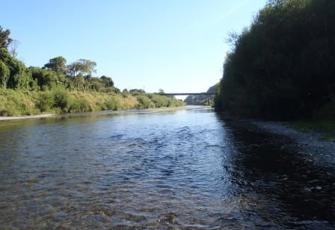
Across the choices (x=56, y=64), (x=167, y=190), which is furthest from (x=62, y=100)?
(x=167, y=190)

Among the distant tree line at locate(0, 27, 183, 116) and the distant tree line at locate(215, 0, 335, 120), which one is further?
the distant tree line at locate(0, 27, 183, 116)

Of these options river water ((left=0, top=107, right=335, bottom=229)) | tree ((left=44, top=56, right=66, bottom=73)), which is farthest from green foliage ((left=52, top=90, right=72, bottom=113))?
river water ((left=0, top=107, right=335, bottom=229))

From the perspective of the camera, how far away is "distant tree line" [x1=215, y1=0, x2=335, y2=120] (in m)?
38.9

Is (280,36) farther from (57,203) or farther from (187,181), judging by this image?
(57,203)

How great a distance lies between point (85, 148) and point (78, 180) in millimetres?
11524

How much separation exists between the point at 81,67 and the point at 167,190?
554ft

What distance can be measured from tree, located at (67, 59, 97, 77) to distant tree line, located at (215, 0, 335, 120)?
434ft

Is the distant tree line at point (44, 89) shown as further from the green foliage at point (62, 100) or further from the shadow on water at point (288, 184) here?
the shadow on water at point (288, 184)

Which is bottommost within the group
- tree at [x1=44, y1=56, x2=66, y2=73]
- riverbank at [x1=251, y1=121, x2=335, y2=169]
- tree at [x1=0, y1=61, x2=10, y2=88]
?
riverbank at [x1=251, y1=121, x2=335, y2=169]

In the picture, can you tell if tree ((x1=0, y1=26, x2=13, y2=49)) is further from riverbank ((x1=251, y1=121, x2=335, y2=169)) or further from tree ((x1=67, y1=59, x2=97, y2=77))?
riverbank ((x1=251, y1=121, x2=335, y2=169))

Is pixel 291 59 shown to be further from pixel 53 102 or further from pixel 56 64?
pixel 56 64

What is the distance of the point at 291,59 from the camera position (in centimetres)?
4234

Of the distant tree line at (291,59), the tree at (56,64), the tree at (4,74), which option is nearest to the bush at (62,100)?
the tree at (4,74)

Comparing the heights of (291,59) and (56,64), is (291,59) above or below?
below
